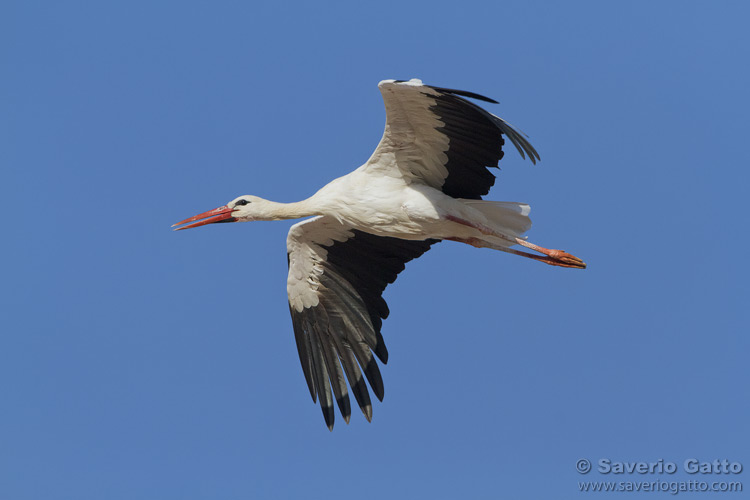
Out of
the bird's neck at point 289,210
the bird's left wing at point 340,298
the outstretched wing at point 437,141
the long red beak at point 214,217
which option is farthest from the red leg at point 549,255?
the long red beak at point 214,217

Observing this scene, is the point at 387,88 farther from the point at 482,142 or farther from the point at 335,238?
the point at 335,238

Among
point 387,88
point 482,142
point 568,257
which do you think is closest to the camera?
point 387,88

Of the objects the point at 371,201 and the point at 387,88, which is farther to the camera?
the point at 371,201

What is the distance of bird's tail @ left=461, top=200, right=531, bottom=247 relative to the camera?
972 centimetres

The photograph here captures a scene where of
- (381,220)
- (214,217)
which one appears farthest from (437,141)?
(214,217)

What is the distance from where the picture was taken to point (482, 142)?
955 cm

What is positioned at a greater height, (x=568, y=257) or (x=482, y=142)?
(x=482, y=142)

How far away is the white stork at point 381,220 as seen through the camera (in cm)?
931

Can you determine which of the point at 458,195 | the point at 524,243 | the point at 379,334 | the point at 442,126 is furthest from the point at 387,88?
the point at 379,334

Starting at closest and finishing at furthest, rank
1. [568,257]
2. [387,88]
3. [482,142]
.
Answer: [387,88] < [482,142] < [568,257]

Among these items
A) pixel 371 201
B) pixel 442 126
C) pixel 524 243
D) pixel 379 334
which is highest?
pixel 442 126

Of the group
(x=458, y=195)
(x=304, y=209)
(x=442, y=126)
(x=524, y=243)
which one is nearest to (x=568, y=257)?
(x=524, y=243)

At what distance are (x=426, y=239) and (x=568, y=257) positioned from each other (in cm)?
149

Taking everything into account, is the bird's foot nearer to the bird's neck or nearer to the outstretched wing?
the outstretched wing
